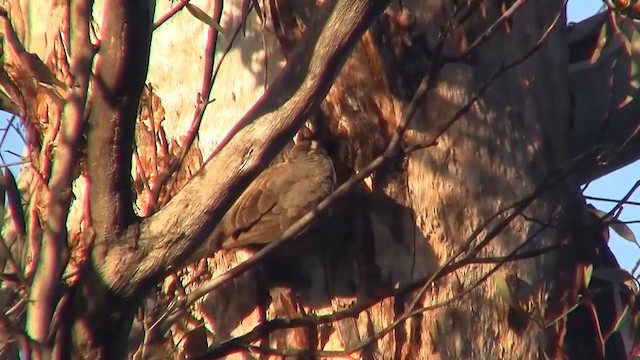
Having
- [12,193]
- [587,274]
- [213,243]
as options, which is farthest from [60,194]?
[587,274]

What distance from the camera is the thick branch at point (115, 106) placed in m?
1.65

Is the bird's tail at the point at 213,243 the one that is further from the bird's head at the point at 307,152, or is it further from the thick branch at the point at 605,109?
the thick branch at the point at 605,109

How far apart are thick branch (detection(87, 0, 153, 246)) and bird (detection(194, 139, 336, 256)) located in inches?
29.5

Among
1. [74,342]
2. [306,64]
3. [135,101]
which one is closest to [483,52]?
[306,64]

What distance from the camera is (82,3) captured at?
1721mm

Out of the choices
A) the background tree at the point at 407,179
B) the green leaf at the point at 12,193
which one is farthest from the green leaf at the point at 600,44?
the green leaf at the point at 12,193

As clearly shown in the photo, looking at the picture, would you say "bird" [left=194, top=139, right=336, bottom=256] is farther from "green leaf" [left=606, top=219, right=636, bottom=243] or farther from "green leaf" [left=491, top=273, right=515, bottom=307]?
"green leaf" [left=606, top=219, right=636, bottom=243]

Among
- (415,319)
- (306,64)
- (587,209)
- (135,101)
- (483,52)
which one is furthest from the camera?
(587,209)

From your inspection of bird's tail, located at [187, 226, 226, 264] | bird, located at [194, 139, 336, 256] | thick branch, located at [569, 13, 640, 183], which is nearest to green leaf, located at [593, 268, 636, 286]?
thick branch, located at [569, 13, 640, 183]

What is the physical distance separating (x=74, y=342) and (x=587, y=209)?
1.69m

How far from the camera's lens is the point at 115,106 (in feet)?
5.48

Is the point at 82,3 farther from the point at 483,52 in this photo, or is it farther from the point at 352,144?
the point at 483,52

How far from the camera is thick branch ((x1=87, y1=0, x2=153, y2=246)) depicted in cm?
165

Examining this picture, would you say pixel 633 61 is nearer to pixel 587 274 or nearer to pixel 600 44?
pixel 600 44
